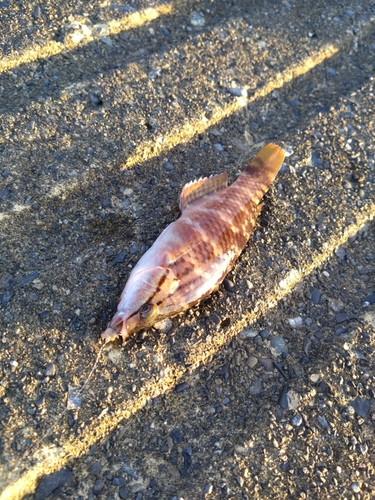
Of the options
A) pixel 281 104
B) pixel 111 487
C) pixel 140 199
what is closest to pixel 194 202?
pixel 140 199

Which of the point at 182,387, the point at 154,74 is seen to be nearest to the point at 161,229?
the point at 182,387

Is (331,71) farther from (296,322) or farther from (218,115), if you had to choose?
(296,322)

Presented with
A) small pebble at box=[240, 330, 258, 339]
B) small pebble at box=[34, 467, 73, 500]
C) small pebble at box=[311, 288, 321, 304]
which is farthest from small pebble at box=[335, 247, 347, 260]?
small pebble at box=[34, 467, 73, 500]

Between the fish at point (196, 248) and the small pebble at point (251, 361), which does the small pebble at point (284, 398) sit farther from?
the fish at point (196, 248)

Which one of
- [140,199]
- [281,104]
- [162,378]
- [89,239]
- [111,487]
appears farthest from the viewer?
[281,104]

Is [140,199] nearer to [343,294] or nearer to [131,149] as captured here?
[131,149]

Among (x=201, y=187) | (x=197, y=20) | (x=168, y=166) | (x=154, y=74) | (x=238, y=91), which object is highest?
(x=197, y=20)
